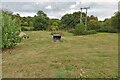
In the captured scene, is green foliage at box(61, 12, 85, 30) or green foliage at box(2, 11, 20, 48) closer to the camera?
green foliage at box(2, 11, 20, 48)

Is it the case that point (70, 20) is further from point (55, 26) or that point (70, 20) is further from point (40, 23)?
point (40, 23)

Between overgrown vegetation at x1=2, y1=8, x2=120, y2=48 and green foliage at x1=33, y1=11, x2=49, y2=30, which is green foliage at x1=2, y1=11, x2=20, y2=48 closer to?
overgrown vegetation at x1=2, y1=8, x2=120, y2=48

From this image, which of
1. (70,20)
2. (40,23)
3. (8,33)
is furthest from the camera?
(70,20)

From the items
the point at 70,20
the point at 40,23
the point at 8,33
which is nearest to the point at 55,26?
the point at 40,23

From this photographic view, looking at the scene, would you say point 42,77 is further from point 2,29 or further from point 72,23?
point 72,23

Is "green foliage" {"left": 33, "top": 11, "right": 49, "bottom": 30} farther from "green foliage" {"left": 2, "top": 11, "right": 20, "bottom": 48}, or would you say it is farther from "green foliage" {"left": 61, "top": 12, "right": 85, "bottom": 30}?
"green foliage" {"left": 2, "top": 11, "right": 20, "bottom": 48}

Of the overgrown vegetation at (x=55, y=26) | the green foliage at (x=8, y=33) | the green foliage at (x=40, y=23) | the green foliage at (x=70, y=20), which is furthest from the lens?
the green foliage at (x=70, y=20)

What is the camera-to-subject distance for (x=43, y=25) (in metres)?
46.7

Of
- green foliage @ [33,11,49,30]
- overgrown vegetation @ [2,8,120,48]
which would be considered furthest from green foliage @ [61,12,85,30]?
green foliage @ [33,11,49,30]

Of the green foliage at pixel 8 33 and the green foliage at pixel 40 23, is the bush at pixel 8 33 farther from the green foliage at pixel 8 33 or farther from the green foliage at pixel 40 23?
the green foliage at pixel 40 23

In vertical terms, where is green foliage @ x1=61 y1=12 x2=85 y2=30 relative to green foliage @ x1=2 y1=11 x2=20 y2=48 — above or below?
above

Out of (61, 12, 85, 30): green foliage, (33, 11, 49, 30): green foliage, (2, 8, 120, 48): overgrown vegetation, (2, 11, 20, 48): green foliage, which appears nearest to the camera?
(2, 11, 20, 48): green foliage

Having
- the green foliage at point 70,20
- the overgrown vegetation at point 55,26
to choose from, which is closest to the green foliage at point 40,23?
the overgrown vegetation at point 55,26

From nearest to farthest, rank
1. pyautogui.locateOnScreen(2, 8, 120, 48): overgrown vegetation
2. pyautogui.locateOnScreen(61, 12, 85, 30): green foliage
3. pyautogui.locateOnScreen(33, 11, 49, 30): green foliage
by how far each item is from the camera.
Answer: pyautogui.locateOnScreen(2, 8, 120, 48): overgrown vegetation → pyautogui.locateOnScreen(33, 11, 49, 30): green foliage → pyautogui.locateOnScreen(61, 12, 85, 30): green foliage
